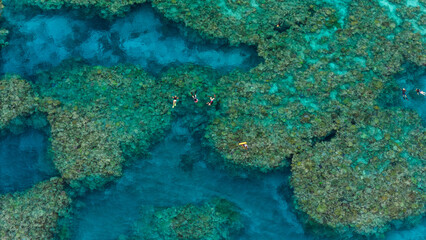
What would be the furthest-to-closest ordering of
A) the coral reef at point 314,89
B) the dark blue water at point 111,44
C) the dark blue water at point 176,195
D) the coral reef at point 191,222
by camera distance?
the dark blue water at point 111,44
the coral reef at point 314,89
the dark blue water at point 176,195
the coral reef at point 191,222

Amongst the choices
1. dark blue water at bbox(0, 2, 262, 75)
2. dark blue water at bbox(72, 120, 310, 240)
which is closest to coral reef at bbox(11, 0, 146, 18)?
dark blue water at bbox(0, 2, 262, 75)

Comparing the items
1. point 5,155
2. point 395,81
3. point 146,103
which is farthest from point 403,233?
point 5,155

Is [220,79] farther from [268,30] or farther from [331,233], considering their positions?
[331,233]

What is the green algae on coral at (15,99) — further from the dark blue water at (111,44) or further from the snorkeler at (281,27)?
the snorkeler at (281,27)

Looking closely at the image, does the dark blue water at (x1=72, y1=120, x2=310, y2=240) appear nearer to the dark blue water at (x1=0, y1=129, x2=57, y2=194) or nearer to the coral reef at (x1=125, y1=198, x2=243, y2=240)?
the coral reef at (x1=125, y1=198, x2=243, y2=240)

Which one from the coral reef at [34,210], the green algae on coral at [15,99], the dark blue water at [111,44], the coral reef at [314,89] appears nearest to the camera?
the coral reef at [34,210]

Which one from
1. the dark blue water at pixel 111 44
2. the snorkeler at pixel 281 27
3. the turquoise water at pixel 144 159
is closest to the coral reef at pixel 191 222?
the turquoise water at pixel 144 159
